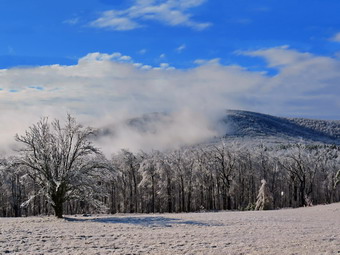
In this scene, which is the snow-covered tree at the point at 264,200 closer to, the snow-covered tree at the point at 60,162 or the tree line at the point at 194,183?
the tree line at the point at 194,183

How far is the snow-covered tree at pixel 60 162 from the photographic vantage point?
34125mm

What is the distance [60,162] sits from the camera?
34906 mm

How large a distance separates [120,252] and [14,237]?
7.19m

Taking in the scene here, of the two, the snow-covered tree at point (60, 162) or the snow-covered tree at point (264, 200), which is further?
the snow-covered tree at point (264, 200)

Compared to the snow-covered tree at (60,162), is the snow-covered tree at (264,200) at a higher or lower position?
lower

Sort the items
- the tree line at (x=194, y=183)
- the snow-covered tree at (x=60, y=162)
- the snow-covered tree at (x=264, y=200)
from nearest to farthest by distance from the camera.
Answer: the snow-covered tree at (x=60, y=162), the snow-covered tree at (x=264, y=200), the tree line at (x=194, y=183)

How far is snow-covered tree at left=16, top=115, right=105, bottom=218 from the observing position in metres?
34.1

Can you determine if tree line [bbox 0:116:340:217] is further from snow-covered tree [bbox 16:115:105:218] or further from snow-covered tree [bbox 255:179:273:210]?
snow-covered tree [bbox 16:115:105:218]

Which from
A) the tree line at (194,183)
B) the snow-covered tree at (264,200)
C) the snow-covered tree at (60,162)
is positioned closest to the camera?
the snow-covered tree at (60,162)

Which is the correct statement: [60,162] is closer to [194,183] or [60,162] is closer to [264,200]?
[264,200]

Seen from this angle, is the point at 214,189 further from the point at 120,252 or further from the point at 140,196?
the point at 120,252

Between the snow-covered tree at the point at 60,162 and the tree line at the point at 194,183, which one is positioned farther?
the tree line at the point at 194,183

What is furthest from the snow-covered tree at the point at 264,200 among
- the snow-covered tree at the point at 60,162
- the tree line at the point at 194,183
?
the snow-covered tree at the point at 60,162

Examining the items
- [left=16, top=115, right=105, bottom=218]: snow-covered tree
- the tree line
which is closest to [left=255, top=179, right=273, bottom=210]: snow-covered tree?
the tree line
